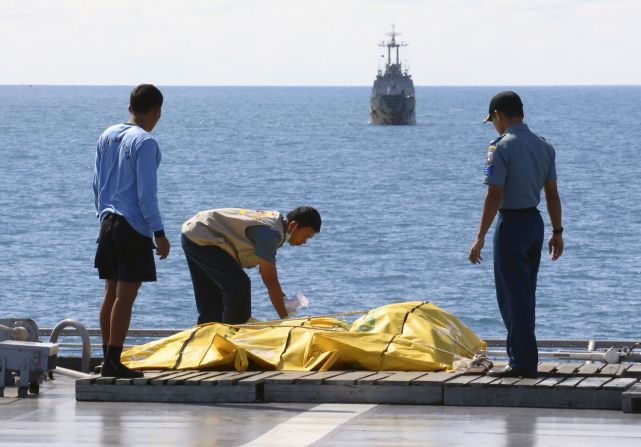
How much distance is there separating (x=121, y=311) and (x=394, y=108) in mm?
145884

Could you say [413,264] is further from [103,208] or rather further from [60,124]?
[60,124]

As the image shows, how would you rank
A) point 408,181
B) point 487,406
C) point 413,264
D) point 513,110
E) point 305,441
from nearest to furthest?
point 305,441 < point 487,406 < point 513,110 < point 413,264 < point 408,181

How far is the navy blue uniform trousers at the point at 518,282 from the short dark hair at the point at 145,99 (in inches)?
89.9

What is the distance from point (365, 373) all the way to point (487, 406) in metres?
0.85

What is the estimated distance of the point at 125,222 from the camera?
28.8ft

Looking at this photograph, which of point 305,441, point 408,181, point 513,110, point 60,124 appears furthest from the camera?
point 60,124

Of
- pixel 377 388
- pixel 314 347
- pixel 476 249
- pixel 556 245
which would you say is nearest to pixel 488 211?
pixel 476 249

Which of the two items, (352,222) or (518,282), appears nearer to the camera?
(518,282)

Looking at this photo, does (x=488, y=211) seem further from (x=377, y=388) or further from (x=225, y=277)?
(x=225, y=277)

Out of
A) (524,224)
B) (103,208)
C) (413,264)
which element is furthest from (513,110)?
(413,264)

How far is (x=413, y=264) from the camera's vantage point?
46031 mm

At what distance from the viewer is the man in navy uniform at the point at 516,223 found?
8719 millimetres

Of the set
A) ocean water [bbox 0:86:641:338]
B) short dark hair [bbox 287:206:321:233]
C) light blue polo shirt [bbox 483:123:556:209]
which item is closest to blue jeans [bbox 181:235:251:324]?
short dark hair [bbox 287:206:321:233]
